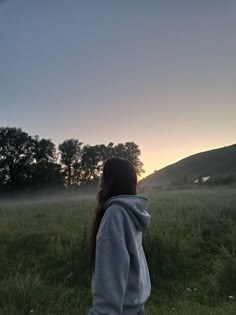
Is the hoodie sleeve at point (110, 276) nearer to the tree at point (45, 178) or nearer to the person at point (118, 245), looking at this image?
the person at point (118, 245)

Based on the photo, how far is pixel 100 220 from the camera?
2.15 meters

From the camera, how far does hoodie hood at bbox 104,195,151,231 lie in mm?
2078

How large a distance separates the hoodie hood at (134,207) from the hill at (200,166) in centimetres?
8766

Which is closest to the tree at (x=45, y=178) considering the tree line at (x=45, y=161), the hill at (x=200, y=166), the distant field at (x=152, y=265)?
the tree line at (x=45, y=161)

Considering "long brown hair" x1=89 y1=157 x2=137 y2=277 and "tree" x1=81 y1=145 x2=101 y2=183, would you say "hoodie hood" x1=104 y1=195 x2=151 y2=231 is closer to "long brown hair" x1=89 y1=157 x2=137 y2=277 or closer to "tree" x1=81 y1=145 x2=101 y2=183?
"long brown hair" x1=89 y1=157 x2=137 y2=277

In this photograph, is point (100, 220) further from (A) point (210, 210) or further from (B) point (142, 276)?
(A) point (210, 210)

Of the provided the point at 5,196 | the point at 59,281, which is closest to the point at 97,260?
the point at 59,281

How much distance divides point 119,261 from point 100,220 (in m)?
0.31

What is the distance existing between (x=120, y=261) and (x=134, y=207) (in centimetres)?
33

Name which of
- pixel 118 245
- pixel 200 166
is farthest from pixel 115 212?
pixel 200 166

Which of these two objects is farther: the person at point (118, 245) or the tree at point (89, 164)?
the tree at point (89, 164)

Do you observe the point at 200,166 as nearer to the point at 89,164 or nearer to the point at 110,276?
the point at 89,164

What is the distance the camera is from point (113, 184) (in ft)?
7.11

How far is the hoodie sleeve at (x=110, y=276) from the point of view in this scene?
6.17 ft
